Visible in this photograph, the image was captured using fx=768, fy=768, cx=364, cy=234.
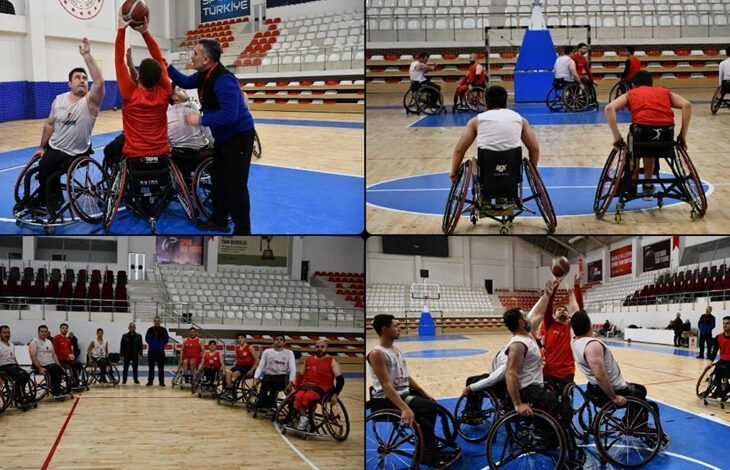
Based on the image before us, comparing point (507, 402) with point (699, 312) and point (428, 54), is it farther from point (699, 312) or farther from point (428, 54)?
point (428, 54)

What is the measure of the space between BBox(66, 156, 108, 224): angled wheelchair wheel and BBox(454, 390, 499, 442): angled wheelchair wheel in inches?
95.0

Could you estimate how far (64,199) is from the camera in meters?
4.63

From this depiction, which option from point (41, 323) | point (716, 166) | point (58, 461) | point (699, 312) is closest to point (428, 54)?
point (716, 166)

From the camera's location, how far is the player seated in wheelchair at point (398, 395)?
13.1 feet

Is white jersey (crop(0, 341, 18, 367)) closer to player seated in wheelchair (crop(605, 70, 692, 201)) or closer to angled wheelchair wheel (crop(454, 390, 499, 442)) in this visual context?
angled wheelchair wheel (crop(454, 390, 499, 442))

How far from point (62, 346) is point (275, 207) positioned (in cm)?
184

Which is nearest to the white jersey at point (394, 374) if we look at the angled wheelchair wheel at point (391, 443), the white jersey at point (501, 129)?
the angled wheelchair wheel at point (391, 443)

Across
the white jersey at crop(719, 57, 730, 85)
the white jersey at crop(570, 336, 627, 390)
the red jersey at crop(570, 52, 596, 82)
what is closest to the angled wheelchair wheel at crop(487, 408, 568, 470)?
the white jersey at crop(570, 336, 627, 390)

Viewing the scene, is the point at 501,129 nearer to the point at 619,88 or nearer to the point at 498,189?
the point at 498,189

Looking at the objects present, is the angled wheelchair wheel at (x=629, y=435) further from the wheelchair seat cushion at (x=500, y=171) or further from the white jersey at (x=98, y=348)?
the white jersey at (x=98, y=348)

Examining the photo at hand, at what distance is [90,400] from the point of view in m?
5.25

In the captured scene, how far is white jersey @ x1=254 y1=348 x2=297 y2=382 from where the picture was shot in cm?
507

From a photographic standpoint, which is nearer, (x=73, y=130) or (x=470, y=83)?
(x=73, y=130)

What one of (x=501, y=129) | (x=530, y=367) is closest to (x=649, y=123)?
(x=501, y=129)
